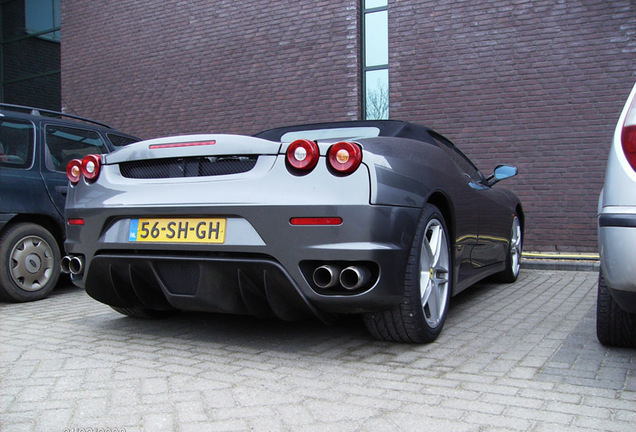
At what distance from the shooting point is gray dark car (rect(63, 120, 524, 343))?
2.64 metres

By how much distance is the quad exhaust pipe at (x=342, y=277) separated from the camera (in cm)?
260

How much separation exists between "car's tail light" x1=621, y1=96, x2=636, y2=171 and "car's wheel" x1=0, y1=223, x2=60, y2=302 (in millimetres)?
4328

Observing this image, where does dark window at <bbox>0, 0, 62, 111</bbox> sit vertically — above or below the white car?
above

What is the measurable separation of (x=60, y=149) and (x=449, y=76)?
5.59 meters

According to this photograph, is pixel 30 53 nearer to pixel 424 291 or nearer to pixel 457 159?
pixel 457 159

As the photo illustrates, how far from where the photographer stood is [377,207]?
104 inches

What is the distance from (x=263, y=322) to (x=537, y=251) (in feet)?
17.9

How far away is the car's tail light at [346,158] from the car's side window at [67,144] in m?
3.28

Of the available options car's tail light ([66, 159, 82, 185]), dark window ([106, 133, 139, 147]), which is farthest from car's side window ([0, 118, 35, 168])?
car's tail light ([66, 159, 82, 185])

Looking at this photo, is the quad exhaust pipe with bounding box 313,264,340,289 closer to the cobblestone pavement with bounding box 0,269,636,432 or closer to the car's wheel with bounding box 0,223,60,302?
the cobblestone pavement with bounding box 0,269,636,432

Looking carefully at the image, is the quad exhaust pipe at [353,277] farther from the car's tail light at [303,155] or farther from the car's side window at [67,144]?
the car's side window at [67,144]

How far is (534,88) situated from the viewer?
7938 millimetres

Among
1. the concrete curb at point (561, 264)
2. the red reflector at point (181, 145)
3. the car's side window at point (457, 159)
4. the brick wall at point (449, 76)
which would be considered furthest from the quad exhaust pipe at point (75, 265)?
the brick wall at point (449, 76)

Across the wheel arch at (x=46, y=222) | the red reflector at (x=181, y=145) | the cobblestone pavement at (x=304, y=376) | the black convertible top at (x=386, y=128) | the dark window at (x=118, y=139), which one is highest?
the dark window at (x=118, y=139)
